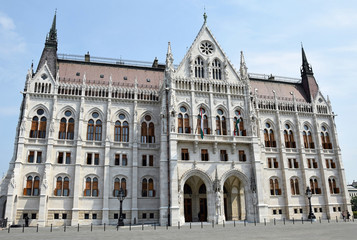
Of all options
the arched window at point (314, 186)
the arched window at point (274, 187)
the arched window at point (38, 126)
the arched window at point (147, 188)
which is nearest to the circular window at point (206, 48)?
the arched window at point (147, 188)

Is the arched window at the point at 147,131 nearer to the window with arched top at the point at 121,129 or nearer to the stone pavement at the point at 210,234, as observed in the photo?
the window with arched top at the point at 121,129

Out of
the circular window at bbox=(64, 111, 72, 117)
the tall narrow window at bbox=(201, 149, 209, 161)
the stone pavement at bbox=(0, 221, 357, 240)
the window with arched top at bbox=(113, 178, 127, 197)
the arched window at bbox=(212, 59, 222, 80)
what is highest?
the arched window at bbox=(212, 59, 222, 80)

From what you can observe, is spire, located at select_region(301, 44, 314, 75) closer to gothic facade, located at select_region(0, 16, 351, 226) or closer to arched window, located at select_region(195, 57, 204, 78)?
gothic facade, located at select_region(0, 16, 351, 226)

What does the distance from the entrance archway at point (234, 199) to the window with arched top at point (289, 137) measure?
12041mm

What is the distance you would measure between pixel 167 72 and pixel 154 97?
192 inches

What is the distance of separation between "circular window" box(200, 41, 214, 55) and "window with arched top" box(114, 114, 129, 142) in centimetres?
1630

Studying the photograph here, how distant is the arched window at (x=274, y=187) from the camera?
47.6 metres

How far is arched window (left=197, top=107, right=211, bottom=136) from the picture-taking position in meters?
42.8

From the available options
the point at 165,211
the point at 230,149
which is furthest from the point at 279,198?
the point at 165,211

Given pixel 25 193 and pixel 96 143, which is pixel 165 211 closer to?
pixel 96 143

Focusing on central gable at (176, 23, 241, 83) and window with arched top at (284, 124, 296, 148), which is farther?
window with arched top at (284, 124, 296, 148)

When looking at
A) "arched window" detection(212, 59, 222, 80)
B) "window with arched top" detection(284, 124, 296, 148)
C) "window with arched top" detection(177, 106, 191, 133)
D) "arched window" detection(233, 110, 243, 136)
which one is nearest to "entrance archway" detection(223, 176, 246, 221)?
"arched window" detection(233, 110, 243, 136)

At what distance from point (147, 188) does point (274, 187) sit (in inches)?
816

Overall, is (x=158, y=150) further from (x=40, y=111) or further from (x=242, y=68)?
(x=242, y=68)
